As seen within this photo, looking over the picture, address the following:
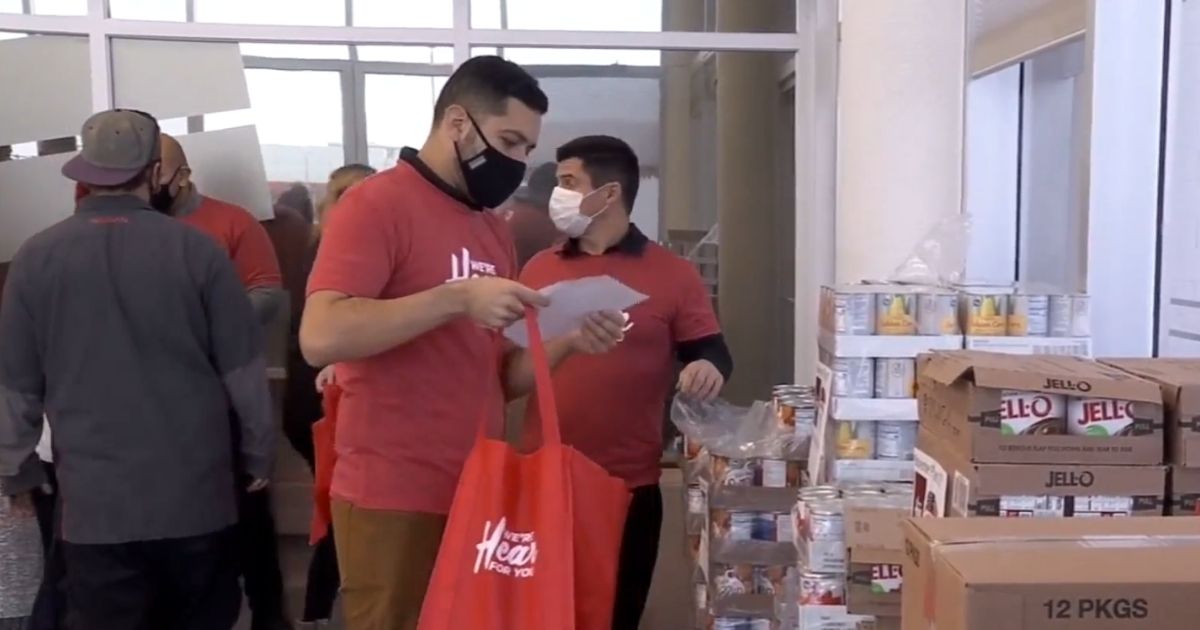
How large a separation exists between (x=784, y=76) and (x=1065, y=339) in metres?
2.43

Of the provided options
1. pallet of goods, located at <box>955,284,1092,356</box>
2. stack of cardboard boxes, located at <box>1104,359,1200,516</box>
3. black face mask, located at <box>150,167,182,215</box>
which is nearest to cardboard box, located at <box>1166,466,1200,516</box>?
stack of cardboard boxes, located at <box>1104,359,1200,516</box>

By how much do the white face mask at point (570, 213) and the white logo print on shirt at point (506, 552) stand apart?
1.00 m

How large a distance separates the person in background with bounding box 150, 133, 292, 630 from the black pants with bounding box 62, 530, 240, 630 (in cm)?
73

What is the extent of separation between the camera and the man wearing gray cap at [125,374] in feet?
7.48

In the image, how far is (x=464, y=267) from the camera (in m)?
1.85

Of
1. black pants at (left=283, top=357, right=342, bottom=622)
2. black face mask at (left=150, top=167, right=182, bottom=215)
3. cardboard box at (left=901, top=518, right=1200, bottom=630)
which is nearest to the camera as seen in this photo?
cardboard box at (left=901, top=518, right=1200, bottom=630)

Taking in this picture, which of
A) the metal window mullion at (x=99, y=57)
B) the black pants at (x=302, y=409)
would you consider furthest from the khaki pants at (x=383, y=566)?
the metal window mullion at (x=99, y=57)

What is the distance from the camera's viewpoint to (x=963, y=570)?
1.05m

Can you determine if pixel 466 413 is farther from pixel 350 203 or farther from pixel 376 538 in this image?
pixel 350 203

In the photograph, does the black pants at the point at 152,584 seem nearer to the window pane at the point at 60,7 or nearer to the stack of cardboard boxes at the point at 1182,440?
the stack of cardboard boxes at the point at 1182,440

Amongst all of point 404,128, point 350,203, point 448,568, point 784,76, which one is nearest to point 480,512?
point 448,568

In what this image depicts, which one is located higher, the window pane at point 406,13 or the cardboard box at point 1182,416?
the window pane at point 406,13

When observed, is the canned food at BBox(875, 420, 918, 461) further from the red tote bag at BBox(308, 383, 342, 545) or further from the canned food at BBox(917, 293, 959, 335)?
the red tote bag at BBox(308, 383, 342, 545)

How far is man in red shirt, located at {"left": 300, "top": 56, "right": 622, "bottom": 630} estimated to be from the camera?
1.67 meters
